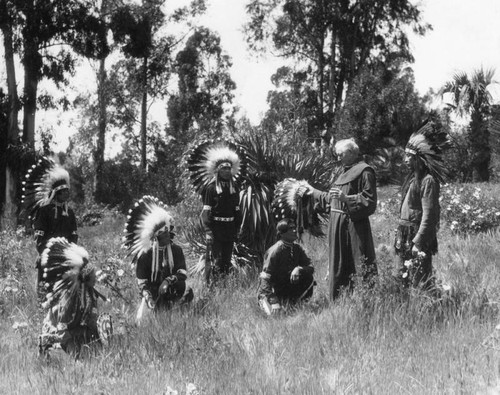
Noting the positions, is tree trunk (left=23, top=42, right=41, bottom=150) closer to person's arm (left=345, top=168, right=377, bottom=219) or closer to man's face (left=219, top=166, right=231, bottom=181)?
man's face (left=219, top=166, right=231, bottom=181)

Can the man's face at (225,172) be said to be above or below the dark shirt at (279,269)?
above

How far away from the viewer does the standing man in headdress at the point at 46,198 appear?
721 centimetres

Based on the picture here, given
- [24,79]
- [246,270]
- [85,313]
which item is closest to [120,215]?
[24,79]

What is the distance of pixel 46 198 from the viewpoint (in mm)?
7250

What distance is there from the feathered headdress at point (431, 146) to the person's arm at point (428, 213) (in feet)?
1.04

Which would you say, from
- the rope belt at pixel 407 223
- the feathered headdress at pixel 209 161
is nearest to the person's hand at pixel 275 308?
the rope belt at pixel 407 223

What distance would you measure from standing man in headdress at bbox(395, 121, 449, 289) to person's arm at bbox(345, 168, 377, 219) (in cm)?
47

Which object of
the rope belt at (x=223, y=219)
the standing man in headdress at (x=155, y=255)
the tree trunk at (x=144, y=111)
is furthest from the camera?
the tree trunk at (x=144, y=111)

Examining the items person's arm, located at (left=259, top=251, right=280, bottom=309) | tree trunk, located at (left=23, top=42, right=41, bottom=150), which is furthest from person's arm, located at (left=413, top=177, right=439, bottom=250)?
tree trunk, located at (left=23, top=42, right=41, bottom=150)

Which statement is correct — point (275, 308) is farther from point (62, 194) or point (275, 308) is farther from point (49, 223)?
point (49, 223)

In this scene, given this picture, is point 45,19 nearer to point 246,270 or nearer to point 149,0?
point 149,0

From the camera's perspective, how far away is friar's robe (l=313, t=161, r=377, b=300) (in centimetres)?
601

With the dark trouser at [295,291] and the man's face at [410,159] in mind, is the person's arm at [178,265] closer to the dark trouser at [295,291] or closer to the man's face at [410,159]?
the dark trouser at [295,291]

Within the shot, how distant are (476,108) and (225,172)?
2037cm
